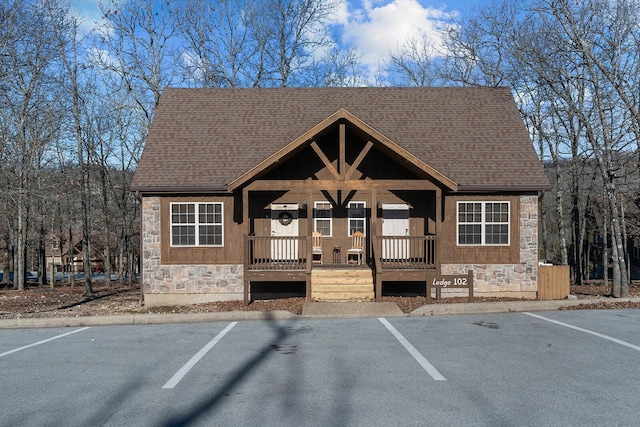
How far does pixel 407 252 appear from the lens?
1555 cm

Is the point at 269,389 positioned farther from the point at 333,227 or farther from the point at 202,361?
the point at 333,227

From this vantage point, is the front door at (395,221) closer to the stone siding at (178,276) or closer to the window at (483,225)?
the window at (483,225)

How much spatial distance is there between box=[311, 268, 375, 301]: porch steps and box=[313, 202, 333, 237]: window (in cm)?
196

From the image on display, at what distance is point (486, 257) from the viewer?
15.2 meters

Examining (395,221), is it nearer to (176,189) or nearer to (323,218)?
(323,218)

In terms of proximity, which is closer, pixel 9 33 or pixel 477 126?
pixel 9 33

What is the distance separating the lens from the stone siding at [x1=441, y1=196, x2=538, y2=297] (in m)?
15.2

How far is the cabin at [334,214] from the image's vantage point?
14211 mm

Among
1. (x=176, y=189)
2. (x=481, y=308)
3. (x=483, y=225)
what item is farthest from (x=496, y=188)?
(x=176, y=189)

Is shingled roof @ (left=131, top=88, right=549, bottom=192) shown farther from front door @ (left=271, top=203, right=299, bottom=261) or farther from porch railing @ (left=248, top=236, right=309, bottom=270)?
porch railing @ (left=248, top=236, right=309, bottom=270)

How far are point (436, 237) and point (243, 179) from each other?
5.34 metres

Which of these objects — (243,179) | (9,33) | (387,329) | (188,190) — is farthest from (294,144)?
(9,33)

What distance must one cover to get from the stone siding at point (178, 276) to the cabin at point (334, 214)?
0.03 m

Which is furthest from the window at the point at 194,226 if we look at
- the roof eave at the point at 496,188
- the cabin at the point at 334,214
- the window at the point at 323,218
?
the roof eave at the point at 496,188
